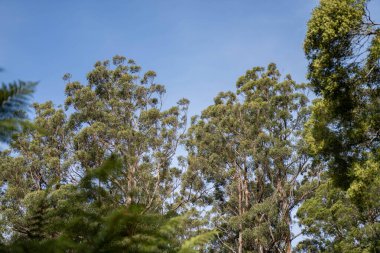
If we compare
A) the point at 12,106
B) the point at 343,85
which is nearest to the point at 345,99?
the point at 343,85

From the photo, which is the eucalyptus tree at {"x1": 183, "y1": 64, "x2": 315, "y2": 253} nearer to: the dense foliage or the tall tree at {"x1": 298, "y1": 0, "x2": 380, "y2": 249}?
the dense foliage

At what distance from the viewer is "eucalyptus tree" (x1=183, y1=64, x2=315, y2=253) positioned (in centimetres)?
2112

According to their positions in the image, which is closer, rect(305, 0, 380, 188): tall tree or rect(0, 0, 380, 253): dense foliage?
rect(305, 0, 380, 188): tall tree

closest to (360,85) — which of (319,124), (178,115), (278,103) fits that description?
(319,124)

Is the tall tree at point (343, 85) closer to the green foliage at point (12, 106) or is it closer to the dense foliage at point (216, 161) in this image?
the dense foliage at point (216, 161)

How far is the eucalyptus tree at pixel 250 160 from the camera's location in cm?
2112

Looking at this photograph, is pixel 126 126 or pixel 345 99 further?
pixel 126 126

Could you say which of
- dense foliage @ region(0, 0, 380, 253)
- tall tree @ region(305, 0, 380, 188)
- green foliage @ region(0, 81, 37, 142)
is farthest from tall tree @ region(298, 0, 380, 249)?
green foliage @ region(0, 81, 37, 142)

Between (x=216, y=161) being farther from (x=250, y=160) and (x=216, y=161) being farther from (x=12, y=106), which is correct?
(x=12, y=106)

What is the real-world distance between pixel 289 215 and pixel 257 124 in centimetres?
531

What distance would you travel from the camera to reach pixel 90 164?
2148 centimetres

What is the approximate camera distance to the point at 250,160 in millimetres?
22828

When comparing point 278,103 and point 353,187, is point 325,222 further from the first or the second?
point 353,187

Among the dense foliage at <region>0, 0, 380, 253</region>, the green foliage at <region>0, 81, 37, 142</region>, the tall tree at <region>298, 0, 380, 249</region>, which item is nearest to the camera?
the green foliage at <region>0, 81, 37, 142</region>
